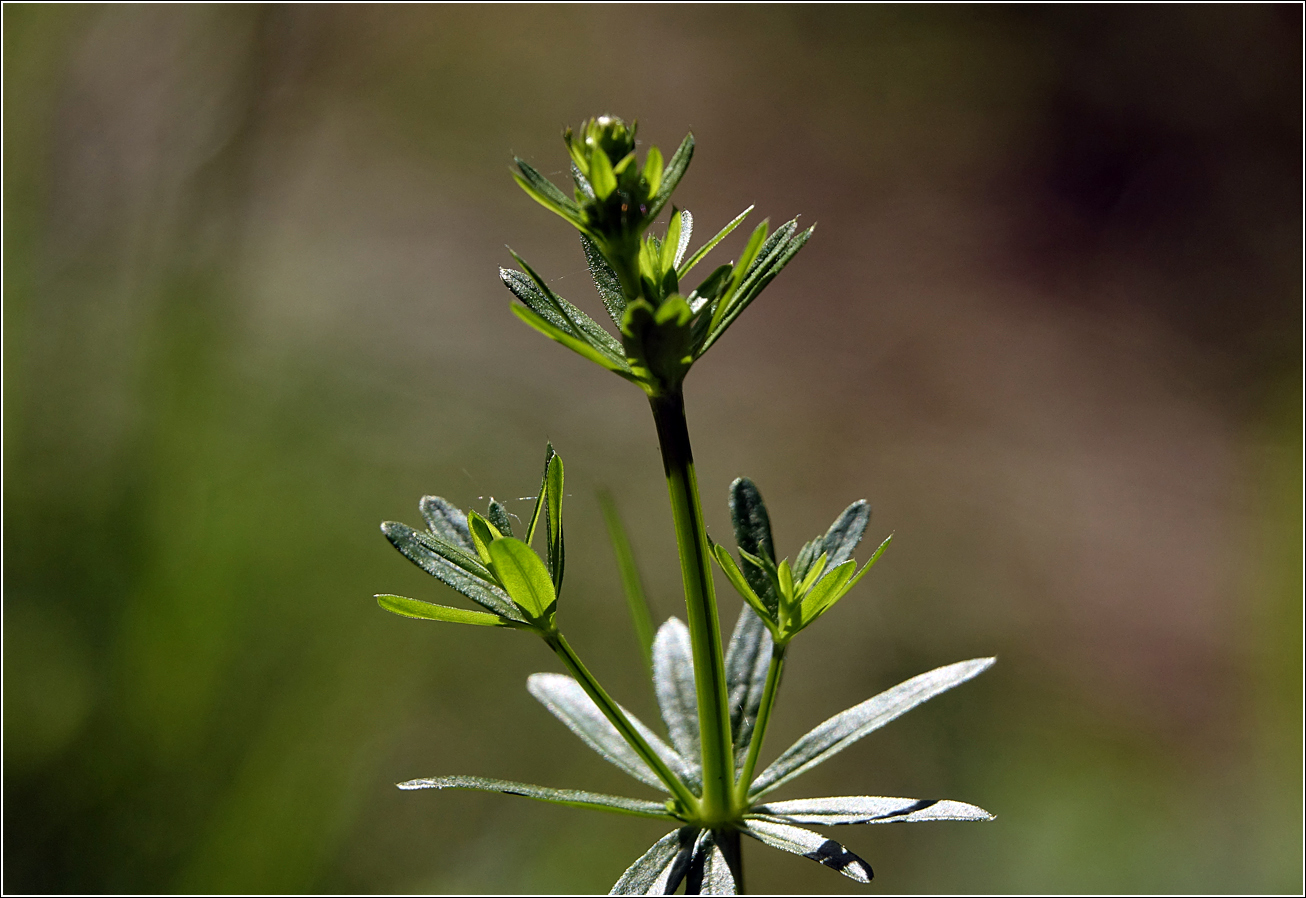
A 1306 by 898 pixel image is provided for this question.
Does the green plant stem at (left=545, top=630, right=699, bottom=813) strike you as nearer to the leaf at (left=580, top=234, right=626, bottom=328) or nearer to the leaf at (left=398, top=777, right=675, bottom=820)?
the leaf at (left=398, top=777, right=675, bottom=820)

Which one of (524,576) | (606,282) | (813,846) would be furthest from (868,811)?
(606,282)

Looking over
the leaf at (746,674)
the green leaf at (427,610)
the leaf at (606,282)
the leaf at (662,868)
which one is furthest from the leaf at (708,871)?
the leaf at (606,282)

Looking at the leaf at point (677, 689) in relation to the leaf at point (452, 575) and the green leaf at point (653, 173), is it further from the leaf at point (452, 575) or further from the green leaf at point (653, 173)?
the green leaf at point (653, 173)

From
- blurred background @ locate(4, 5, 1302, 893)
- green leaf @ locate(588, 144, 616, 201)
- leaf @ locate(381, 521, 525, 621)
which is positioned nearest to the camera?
green leaf @ locate(588, 144, 616, 201)


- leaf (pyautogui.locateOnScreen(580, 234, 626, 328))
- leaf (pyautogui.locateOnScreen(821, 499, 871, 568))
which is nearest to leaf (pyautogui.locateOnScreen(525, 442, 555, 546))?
leaf (pyautogui.locateOnScreen(580, 234, 626, 328))

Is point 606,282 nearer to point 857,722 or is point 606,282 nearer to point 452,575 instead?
point 452,575

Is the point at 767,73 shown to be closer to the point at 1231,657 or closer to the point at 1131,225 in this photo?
the point at 1131,225
